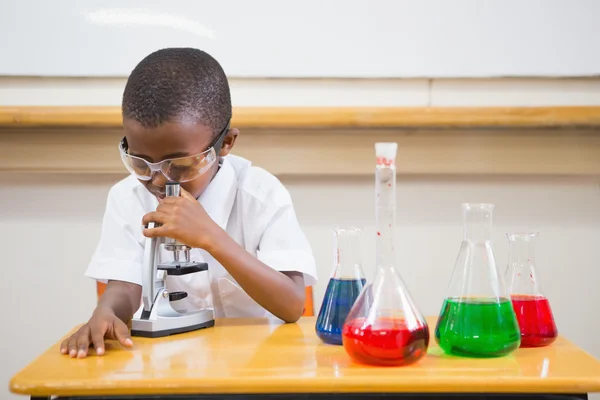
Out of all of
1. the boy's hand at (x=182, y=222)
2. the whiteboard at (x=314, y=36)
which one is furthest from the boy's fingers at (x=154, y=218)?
the whiteboard at (x=314, y=36)

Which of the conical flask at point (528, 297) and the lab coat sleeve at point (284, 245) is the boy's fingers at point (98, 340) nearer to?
the lab coat sleeve at point (284, 245)

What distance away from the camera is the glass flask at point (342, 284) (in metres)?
1.00

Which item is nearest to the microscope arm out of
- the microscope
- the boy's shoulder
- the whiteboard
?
the microscope

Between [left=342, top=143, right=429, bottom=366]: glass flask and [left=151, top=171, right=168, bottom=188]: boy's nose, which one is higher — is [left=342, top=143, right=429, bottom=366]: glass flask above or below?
below

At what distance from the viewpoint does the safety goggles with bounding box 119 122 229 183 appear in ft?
3.75

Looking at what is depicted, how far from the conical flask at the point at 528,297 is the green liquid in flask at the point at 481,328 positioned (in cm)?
9

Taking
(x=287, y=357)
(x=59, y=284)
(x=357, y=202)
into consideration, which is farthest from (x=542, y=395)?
(x=59, y=284)

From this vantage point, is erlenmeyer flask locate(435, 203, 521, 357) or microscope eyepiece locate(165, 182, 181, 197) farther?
microscope eyepiece locate(165, 182, 181, 197)

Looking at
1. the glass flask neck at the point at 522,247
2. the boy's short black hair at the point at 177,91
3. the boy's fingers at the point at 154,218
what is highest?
the boy's short black hair at the point at 177,91

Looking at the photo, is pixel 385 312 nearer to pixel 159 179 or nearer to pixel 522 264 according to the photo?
pixel 522 264

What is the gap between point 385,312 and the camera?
2.78 feet

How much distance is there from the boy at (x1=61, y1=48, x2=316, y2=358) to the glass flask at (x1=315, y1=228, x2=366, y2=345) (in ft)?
0.67

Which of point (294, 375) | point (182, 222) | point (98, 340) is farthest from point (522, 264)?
point (98, 340)

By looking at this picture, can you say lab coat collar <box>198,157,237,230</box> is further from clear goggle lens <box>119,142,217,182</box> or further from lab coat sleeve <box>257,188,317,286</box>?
clear goggle lens <box>119,142,217,182</box>
